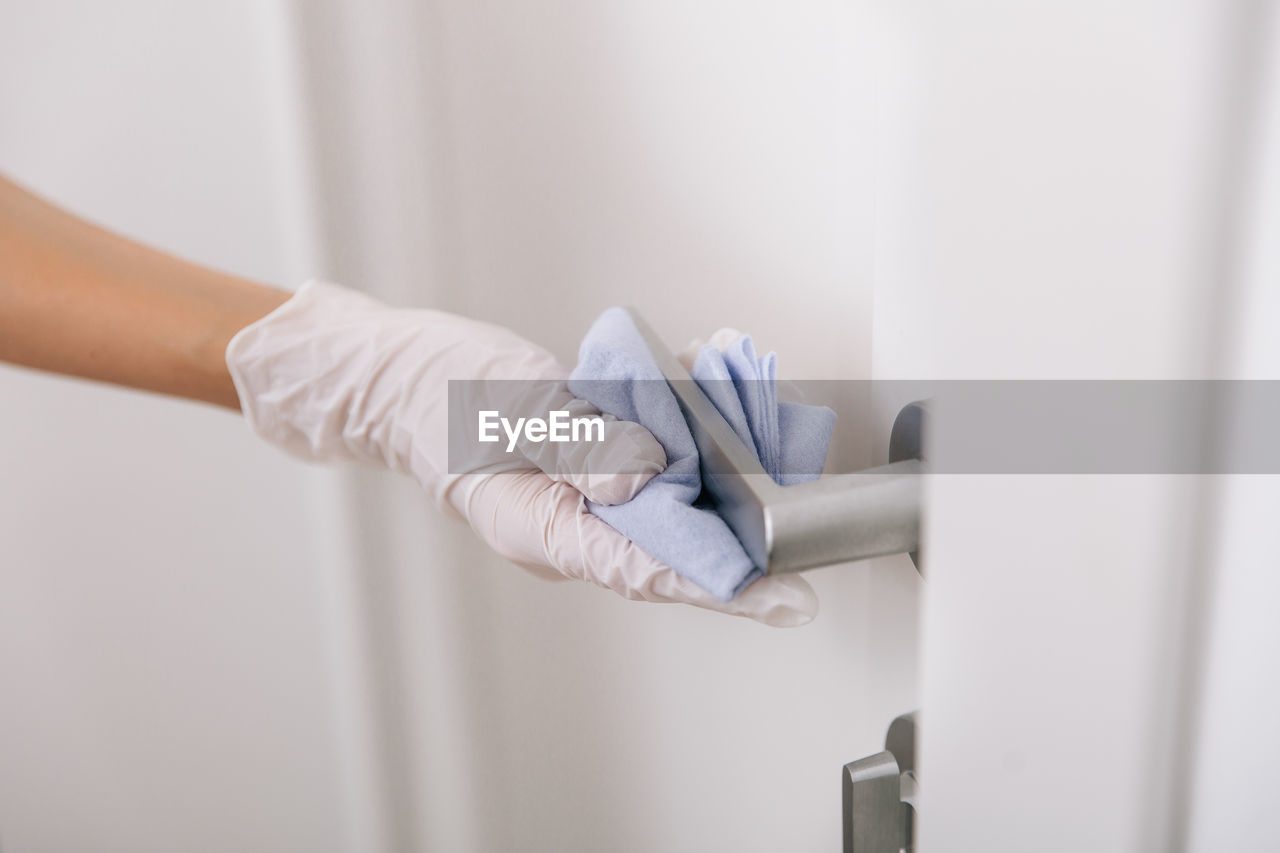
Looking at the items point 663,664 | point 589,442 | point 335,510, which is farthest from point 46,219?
point 663,664

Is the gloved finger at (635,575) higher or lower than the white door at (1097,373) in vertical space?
lower

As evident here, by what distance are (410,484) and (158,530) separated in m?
0.32

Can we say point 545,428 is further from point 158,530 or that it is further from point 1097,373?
point 158,530

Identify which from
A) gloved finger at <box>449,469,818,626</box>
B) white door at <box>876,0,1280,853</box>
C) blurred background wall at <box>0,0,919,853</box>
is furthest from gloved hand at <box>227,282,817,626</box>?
white door at <box>876,0,1280,853</box>

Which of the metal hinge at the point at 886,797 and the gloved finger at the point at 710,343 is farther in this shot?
the gloved finger at the point at 710,343

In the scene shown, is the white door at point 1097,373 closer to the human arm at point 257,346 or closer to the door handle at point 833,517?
the door handle at point 833,517

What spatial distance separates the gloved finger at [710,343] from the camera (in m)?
0.50

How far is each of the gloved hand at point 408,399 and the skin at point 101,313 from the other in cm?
4

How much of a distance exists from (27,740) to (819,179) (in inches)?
41.9

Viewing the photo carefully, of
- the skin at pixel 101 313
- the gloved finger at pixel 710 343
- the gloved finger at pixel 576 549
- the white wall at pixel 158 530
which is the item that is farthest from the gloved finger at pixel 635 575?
the white wall at pixel 158 530

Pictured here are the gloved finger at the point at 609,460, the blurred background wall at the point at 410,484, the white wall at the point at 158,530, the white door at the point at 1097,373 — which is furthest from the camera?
the white wall at the point at 158,530

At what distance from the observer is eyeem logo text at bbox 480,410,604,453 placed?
1.52 ft

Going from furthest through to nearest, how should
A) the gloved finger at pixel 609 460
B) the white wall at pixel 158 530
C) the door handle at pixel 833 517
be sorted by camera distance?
the white wall at pixel 158 530 → the gloved finger at pixel 609 460 → the door handle at pixel 833 517
